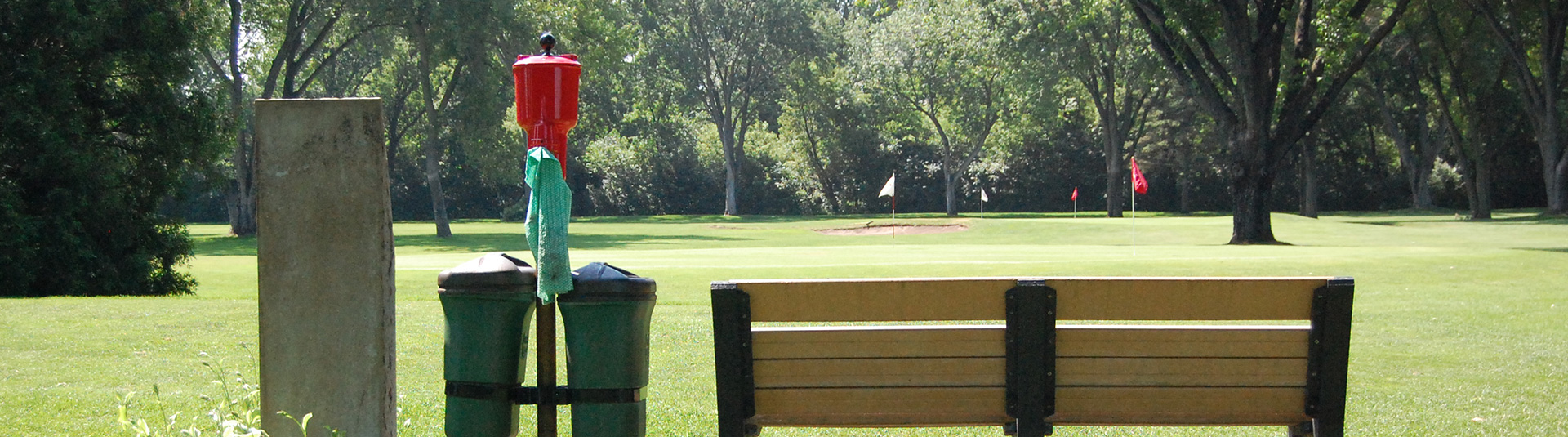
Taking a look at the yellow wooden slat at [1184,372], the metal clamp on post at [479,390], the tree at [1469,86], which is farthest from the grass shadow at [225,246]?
the tree at [1469,86]

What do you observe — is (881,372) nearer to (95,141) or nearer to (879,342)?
(879,342)

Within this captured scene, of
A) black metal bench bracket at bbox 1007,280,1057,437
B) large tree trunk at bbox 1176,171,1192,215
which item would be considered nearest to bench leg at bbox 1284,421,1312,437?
black metal bench bracket at bbox 1007,280,1057,437

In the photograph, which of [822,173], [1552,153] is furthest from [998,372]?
[822,173]

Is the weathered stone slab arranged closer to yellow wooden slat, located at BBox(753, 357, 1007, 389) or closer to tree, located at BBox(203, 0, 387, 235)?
yellow wooden slat, located at BBox(753, 357, 1007, 389)

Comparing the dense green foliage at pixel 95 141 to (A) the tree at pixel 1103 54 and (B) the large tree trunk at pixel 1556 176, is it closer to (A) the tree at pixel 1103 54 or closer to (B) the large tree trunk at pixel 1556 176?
(A) the tree at pixel 1103 54

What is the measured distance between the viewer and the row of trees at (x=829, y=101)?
17.0 m

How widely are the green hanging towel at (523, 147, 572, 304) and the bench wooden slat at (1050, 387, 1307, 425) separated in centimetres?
174

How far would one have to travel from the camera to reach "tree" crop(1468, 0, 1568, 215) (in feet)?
111

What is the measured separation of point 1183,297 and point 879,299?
3.28ft

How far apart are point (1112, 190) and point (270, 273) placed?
144ft

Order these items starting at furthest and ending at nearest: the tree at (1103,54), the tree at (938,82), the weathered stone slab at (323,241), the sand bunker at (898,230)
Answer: the tree at (938,82), the tree at (1103,54), the sand bunker at (898,230), the weathered stone slab at (323,241)

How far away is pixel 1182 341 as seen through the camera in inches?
159

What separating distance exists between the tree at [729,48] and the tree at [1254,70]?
29.1m

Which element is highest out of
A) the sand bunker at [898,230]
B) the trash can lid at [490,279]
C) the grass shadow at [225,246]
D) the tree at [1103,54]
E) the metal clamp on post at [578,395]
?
the tree at [1103,54]
